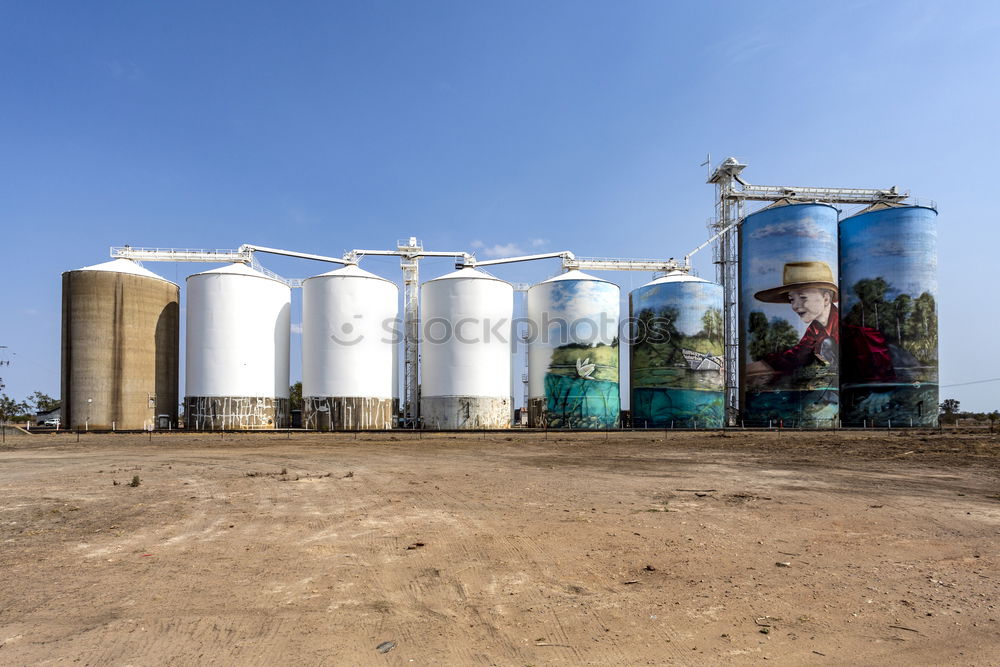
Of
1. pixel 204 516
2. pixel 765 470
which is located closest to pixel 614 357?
pixel 765 470

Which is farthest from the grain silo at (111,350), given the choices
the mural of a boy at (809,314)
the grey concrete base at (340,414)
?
the mural of a boy at (809,314)

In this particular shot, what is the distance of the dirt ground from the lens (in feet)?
17.2

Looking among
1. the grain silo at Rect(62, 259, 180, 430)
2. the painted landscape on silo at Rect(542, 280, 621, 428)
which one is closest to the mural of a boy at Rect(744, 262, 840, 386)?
the painted landscape on silo at Rect(542, 280, 621, 428)

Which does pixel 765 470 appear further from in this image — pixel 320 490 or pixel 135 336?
pixel 135 336

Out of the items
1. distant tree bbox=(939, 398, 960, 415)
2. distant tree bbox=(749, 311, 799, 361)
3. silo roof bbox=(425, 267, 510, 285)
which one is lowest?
distant tree bbox=(939, 398, 960, 415)

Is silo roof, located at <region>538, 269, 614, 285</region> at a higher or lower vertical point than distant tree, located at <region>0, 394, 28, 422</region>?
higher

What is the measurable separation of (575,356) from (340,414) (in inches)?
758

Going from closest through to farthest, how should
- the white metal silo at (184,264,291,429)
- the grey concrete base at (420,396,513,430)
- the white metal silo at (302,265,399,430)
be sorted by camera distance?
the white metal silo at (184,264,291,429) < the white metal silo at (302,265,399,430) < the grey concrete base at (420,396,513,430)

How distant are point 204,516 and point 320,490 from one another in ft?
10.9

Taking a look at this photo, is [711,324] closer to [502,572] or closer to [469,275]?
[469,275]

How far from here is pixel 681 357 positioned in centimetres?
4975

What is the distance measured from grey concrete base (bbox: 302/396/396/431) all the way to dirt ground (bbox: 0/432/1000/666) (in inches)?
1204

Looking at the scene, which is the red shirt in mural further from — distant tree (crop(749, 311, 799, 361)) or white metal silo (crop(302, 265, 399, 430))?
white metal silo (crop(302, 265, 399, 430))

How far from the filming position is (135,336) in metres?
46.8
